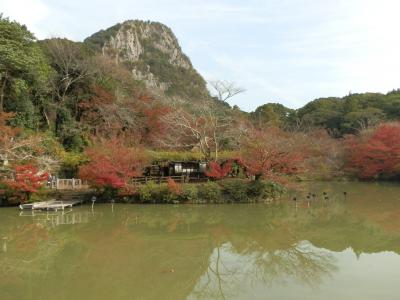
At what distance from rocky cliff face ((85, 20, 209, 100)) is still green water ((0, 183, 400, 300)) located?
4485cm

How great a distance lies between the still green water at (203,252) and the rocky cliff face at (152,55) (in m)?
44.9

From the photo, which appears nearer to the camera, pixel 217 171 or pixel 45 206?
pixel 45 206

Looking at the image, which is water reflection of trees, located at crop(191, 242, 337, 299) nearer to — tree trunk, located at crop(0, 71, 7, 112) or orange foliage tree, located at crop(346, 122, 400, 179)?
tree trunk, located at crop(0, 71, 7, 112)

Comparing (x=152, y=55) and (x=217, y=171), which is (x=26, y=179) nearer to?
(x=217, y=171)

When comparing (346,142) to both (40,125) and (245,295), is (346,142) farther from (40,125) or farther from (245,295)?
(245,295)

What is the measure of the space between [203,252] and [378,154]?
81.6 ft

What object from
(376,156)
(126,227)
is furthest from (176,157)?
(376,156)

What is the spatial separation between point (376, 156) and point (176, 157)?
59.2ft

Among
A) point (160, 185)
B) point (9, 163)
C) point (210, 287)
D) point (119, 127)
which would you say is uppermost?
point (119, 127)

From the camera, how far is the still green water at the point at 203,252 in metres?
9.30

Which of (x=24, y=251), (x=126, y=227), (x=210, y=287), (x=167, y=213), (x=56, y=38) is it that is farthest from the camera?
(x=56, y=38)

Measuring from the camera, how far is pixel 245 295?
8875 millimetres

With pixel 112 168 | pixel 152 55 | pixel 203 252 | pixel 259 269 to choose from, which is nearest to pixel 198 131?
pixel 112 168

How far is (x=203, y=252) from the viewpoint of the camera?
1300 centimetres
